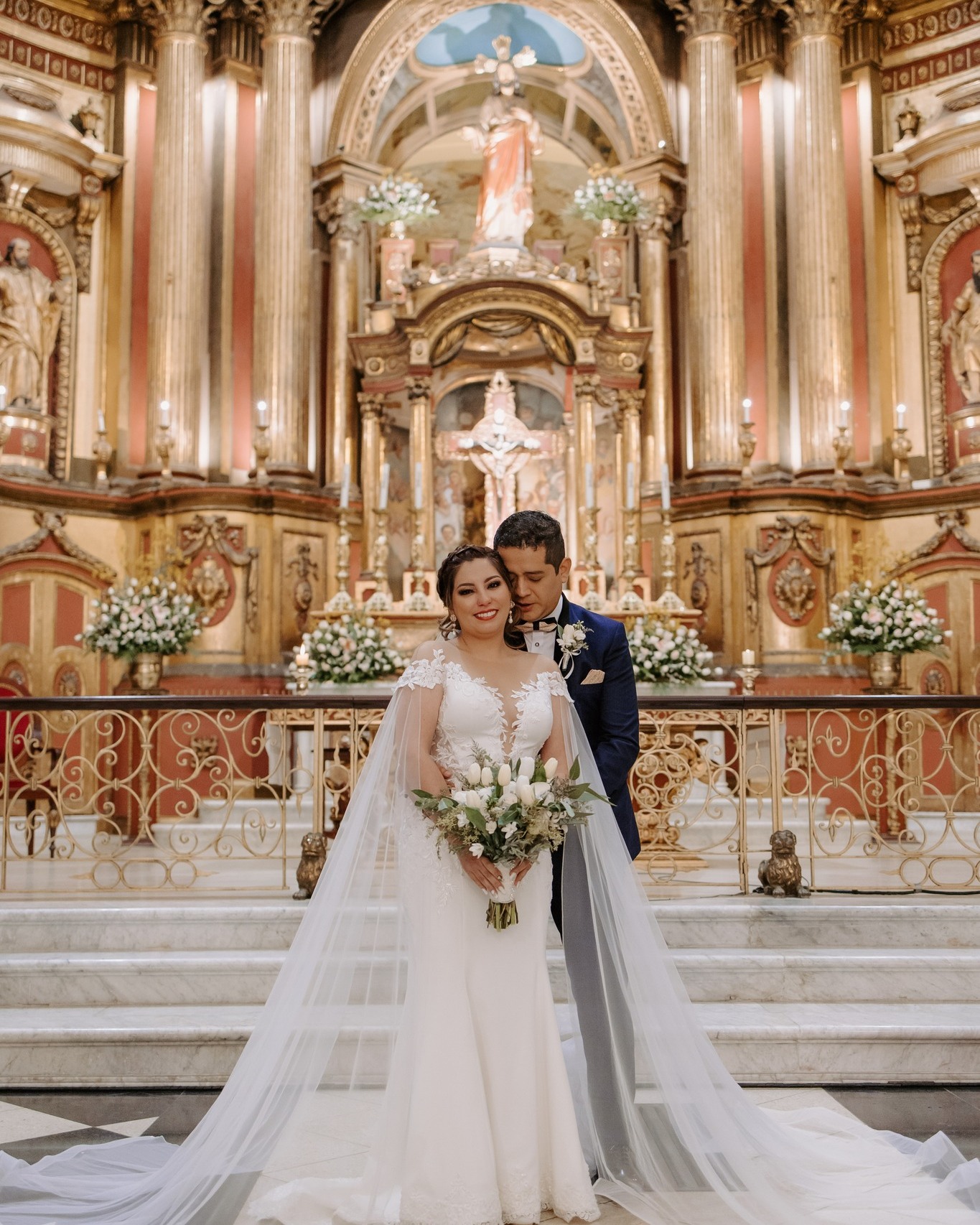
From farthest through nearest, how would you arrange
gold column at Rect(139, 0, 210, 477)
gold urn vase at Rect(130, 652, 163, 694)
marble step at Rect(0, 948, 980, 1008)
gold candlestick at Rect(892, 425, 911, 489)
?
1. gold column at Rect(139, 0, 210, 477)
2. gold candlestick at Rect(892, 425, 911, 489)
3. gold urn vase at Rect(130, 652, 163, 694)
4. marble step at Rect(0, 948, 980, 1008)

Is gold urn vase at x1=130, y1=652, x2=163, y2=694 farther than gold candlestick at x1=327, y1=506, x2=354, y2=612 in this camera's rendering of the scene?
No

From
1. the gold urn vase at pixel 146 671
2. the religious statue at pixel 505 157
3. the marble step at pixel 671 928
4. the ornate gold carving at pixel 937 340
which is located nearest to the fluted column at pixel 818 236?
the ornate gold carving at pixel 937 340

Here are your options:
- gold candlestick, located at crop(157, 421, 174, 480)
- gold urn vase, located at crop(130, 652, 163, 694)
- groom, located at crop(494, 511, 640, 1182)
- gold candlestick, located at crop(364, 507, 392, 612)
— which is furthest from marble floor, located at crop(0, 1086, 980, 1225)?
gold candlestick, located at crop(157, 421, 174, 480)

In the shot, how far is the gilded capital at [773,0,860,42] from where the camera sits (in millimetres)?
11695

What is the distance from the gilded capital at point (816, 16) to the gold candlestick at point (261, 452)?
21.2 ft

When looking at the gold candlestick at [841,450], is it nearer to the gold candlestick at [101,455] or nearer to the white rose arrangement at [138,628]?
the white rose arrangement at [138,628]

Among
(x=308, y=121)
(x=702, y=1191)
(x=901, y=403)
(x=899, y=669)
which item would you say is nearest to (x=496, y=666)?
(x=702, y=1191)

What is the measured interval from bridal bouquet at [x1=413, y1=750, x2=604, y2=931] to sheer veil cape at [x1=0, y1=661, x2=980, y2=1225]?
0.67ft

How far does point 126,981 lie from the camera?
528 centimetres

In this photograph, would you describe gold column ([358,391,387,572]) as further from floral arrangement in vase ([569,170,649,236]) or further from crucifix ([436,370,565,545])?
floral arrangement in vase ([569,170,649,236])

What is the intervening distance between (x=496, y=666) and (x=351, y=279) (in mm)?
9623

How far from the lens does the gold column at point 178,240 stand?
37.4ft

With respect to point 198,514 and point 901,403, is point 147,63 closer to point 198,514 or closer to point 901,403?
point 198,514

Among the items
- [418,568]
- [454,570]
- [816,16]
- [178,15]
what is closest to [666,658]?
[418,568]
